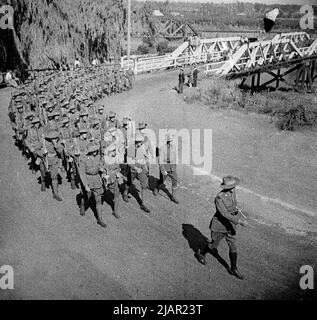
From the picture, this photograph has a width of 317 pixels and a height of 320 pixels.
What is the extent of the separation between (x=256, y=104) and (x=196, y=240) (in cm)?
1116

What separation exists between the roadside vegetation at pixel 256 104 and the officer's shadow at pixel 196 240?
7581mm

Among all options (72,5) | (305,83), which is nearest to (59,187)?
(72,5)

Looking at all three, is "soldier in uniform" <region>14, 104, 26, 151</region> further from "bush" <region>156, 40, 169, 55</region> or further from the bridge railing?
"bush" <region>156, 40, 169, 55</region>

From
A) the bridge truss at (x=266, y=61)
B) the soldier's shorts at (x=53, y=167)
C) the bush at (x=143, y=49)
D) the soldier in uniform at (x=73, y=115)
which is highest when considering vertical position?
the bush at (x=143, y=49)

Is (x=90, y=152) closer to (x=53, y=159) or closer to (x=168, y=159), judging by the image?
(x=53, y=159)

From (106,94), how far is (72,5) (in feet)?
28.3

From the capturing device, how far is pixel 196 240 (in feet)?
23.5

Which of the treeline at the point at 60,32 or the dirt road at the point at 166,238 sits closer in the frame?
the dirt road at the point at 166,238

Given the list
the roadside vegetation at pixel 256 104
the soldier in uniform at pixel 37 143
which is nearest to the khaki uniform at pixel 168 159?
the soldier in uniform at pixel 37 143

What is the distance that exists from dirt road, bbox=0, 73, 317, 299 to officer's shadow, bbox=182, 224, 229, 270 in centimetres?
4

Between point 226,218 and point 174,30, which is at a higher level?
point 174,30

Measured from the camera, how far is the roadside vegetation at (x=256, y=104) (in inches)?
547

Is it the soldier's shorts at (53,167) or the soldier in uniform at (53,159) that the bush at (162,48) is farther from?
the soldier's shorts at (53,167)

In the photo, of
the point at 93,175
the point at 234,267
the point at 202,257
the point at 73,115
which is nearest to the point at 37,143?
the point at 93,175
